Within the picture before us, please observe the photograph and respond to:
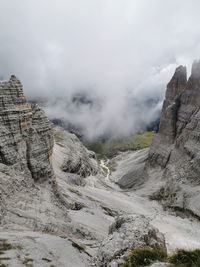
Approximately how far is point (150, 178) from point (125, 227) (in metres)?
141

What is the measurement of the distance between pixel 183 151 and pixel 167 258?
147313mm

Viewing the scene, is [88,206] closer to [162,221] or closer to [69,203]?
[69,203]

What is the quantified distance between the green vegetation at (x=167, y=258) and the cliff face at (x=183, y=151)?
96.1 meters

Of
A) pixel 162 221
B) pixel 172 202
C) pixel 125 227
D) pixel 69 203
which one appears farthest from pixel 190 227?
pixel 125 227

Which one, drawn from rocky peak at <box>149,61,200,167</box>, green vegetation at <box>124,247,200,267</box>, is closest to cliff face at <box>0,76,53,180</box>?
green vegetation at <box>124,247,200,267</box>

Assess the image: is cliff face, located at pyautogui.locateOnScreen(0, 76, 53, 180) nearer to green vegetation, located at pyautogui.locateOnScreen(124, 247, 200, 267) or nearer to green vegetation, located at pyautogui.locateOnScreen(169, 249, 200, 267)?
green vegetation, located at pyautogui.locateOnScreen(124, 247, 200, 267)

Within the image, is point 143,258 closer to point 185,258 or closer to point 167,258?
point 167,258

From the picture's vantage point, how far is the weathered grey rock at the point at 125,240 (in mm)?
33875

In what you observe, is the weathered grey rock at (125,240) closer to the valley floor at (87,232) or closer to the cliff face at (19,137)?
the valley floor at (87,232)

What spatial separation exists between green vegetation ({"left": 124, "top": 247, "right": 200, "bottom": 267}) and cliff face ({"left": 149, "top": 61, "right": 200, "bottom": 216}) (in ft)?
315

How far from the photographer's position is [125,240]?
38.3m

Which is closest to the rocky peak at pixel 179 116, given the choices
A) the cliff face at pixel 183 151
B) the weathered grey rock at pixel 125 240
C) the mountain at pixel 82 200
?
the cliff face at pixel 183 151

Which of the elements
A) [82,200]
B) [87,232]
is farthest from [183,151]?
[87,232]

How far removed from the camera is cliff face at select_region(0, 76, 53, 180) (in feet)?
266
